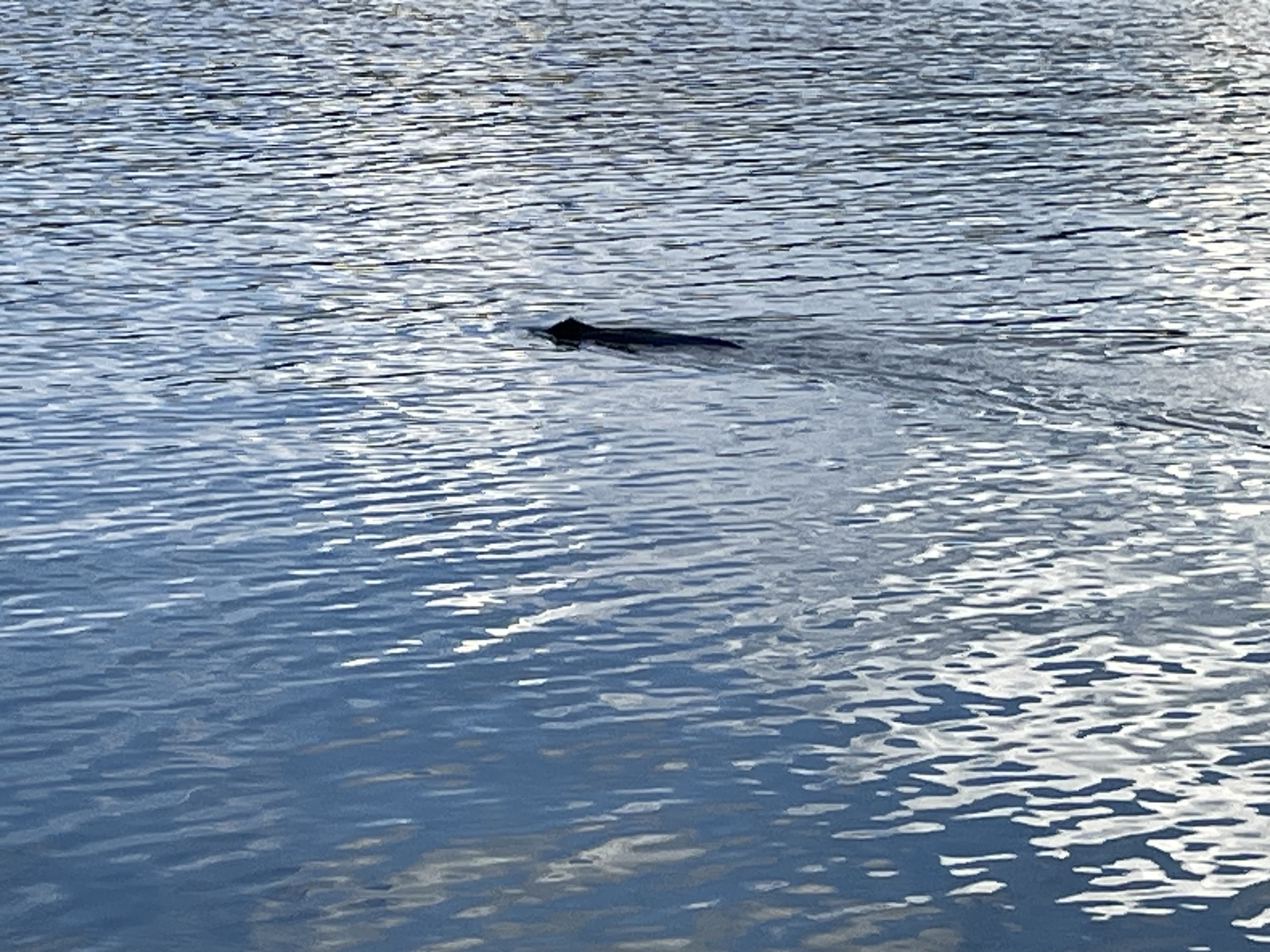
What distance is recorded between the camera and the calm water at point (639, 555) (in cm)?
1539

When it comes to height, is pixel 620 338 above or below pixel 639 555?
below

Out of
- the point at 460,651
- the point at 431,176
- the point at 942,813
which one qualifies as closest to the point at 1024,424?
the point at 460,651

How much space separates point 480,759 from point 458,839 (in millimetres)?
1366

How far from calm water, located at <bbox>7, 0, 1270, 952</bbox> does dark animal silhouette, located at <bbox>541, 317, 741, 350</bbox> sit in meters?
0.62

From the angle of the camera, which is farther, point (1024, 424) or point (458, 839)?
point (1024, 424)

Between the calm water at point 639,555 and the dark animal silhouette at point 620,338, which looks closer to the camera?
the calm water at point 639,555

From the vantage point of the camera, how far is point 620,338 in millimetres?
31000

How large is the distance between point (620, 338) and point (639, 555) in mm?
9440

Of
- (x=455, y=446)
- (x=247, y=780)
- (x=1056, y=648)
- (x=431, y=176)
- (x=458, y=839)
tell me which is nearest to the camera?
(x=458, y=839)

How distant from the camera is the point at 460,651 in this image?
19422 mm

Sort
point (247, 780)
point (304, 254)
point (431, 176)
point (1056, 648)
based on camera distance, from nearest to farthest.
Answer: point (247, 780), point (1056, 648), point (304, 254), point (431, 176)

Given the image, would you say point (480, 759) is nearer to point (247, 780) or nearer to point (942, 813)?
point (247, 780)

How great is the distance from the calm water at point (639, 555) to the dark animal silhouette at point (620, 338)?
24.5 inches

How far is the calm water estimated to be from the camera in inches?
606
